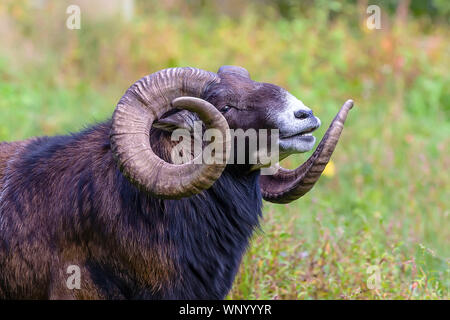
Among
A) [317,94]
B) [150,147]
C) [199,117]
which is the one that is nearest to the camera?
[150,147]

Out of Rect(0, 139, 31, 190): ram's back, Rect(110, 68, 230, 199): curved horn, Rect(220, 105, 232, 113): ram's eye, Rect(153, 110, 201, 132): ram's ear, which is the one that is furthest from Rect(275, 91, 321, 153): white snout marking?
Rect(0, 139, 31, 190): ram's back

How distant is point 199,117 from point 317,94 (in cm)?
836

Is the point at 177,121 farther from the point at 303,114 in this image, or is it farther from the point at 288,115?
the point at 303,114

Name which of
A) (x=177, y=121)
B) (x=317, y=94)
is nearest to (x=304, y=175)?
(x=177, y=121)

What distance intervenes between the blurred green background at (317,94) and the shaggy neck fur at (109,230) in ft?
3.90

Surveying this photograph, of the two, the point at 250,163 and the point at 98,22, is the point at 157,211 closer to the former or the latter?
the point at 250,163

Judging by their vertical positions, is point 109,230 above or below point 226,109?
below

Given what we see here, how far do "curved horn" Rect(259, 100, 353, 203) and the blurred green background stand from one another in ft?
2.87

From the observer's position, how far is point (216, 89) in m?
5.13

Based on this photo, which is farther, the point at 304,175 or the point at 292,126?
the point at 304,175

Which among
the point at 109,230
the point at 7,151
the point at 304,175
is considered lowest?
the point at 109,230

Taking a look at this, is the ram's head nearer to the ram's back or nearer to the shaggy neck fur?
the shaggy neck fur

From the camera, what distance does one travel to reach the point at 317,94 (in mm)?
13070
